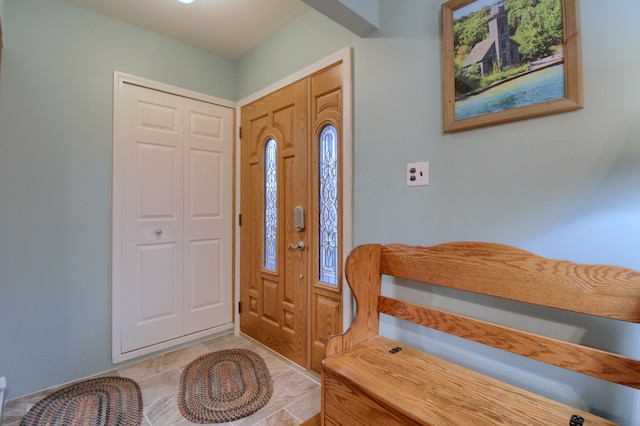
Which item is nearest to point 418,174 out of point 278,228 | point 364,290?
point 364,290

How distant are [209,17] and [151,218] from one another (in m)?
1.53

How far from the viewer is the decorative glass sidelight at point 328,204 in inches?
75.8

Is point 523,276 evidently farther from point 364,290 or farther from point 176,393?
point 176,393

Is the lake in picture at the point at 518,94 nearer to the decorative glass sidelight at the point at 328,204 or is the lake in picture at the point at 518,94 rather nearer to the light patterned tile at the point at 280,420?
the decorative glass sidelight at the point at 328,204

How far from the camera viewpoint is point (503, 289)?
113 centimetres

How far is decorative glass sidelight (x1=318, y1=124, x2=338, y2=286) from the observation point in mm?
1925

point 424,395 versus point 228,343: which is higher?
point 424,395

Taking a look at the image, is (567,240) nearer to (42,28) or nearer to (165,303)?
(165,303)

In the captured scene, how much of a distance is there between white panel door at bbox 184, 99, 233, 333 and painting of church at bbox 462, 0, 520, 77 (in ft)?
6.88

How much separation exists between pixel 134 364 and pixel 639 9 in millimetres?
3213

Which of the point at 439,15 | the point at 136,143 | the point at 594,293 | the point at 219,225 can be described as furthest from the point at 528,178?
the point at 136,143

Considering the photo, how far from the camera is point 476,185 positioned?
4.28 feet

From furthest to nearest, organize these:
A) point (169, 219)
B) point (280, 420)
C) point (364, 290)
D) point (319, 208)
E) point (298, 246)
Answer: point (169, 219) < point (298, 246) < point (319, 208) < point (280, 420) < point (364, 290)

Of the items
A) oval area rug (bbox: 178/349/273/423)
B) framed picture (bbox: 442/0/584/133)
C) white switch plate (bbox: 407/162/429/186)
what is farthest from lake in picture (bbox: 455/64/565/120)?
oval area rug (bbox: 178/349/273/423)
